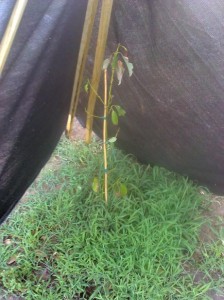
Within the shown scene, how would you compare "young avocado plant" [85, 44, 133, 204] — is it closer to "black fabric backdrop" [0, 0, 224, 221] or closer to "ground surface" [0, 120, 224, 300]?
"black fabric backdrop" [0, 0, 224, 221]

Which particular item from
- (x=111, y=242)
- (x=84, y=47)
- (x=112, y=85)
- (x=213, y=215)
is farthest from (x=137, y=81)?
(x=213, y=215)

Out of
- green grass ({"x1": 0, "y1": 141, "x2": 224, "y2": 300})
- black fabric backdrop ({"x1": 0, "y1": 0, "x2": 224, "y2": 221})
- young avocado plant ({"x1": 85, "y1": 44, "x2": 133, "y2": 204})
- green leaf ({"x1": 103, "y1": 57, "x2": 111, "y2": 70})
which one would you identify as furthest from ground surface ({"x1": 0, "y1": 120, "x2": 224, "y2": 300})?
green leaf ({"x1": 103, "y1": 57, "x2": 111, "y2": 70})

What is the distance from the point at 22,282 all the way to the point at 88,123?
0.88 metres

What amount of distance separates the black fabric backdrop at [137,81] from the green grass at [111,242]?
0.83ft

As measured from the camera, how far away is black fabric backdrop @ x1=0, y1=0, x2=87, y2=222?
131cm

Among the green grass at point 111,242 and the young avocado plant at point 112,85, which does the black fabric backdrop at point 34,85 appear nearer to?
the young avocado plant at point 112,85

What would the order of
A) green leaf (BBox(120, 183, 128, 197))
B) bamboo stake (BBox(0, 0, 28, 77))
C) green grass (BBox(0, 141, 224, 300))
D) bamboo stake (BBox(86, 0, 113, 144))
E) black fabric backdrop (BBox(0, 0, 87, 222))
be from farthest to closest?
green leaf (BBox(120, 183, 128, 197)), green grass (BBox(0, 141, 224, 300)), bamboo stake (BBox(86, 0, 113, 144)), black fabric backdrop (BBox(0, 0, 87, 222)), bamboo stake (BBox(0, 0, 28, 77))

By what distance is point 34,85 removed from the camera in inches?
58.1

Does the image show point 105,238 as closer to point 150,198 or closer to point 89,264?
point 89,264

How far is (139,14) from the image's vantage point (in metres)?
1.55

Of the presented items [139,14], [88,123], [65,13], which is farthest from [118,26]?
[88,123]

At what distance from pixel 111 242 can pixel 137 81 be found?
2.60 feet

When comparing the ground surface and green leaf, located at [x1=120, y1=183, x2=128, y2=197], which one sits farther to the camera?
the ground surface

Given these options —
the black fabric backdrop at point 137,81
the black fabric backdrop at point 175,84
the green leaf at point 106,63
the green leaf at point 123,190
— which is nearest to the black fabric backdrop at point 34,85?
the black fabric backdrop at point 137,81
